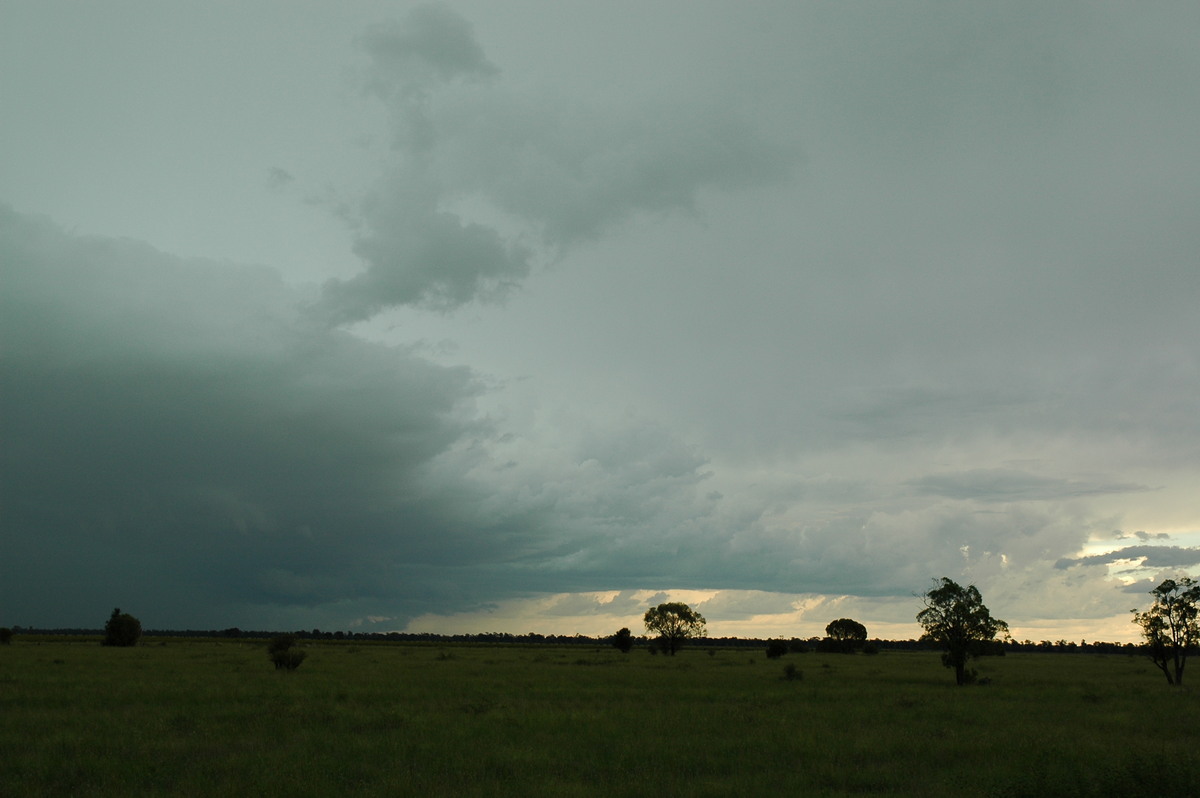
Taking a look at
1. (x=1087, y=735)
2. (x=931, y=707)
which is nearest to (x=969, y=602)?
(x=931, y=707)

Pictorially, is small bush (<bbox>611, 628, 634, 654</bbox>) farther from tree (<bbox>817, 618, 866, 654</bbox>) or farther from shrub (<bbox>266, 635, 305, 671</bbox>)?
shrub (<bbox>266, 635, 305, 671</bbox>)

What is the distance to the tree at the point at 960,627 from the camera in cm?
5062

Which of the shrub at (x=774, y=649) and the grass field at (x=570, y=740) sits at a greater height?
the grass field at (x=570, y=740)

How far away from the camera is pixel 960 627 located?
50844mm

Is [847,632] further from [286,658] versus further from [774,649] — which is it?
[286,658]

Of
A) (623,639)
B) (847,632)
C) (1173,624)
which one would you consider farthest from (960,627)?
(847,632)

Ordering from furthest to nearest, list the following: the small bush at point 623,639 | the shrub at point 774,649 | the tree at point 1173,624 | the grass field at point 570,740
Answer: the small bush at point 623,639 → the shrub at point 774,649 → the tree at point 1173,624 → the grass field at point 570,740

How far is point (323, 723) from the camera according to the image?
25.8 metres

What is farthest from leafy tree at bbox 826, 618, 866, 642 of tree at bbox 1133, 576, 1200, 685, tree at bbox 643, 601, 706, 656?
tree at bbox 1133, 576, 1200, 685

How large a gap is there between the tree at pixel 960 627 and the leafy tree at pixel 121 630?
101 m

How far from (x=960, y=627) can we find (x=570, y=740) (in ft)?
123

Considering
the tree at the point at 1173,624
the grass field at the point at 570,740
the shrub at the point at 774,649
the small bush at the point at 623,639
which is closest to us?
the grass field at the point at 570,740

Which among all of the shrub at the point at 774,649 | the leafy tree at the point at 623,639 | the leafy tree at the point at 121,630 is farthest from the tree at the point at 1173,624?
the leafy tree at the point at 121,630

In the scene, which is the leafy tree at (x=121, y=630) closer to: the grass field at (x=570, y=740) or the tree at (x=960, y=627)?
the grass field at (x=570, y=740)
